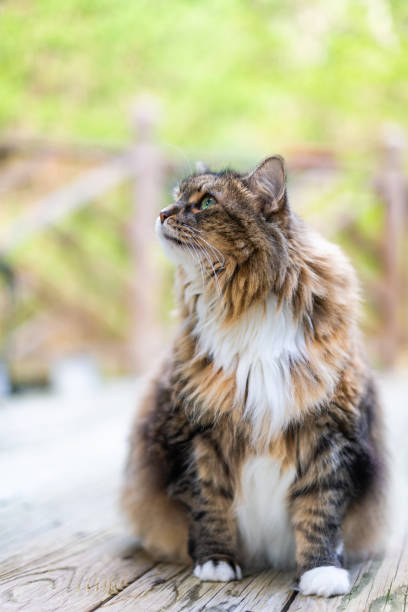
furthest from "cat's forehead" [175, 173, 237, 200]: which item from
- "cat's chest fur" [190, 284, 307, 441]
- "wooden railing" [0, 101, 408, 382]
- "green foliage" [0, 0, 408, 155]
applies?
"green foliage" [0, 0, 408, 155]

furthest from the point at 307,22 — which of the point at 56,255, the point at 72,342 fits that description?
the point at 72,342

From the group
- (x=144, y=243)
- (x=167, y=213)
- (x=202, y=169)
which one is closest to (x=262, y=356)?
(x=167, y=213)

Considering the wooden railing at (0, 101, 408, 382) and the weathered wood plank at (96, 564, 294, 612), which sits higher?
the wooden railing at (0, 101, 408, 382)

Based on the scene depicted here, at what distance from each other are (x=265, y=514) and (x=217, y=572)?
15 cm

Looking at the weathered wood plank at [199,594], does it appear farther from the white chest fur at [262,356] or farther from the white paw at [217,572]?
the white chest fur at [262,356]

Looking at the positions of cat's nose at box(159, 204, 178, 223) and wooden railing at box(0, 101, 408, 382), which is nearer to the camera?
cat's nose at box(159, 204, 178, 223)

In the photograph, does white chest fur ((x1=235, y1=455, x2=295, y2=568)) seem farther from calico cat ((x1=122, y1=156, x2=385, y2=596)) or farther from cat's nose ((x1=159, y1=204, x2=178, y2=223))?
cat's nose ((x1=159, y1=204, x2=178, y2=223))

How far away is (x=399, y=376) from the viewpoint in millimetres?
5020

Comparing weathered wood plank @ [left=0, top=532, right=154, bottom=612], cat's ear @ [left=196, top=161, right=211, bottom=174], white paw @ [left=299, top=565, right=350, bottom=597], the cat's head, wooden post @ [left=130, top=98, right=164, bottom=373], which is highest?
wooden post @ [left=130, top=98, right=164, bottom=373]

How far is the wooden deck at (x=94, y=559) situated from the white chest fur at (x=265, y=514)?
0.18ft

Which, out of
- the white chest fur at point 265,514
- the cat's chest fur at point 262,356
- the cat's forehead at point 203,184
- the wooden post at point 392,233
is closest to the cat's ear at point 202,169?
the cat's forehead at point 203,184

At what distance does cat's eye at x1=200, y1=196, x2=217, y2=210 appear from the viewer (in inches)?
58.2

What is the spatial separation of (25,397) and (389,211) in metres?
3.21

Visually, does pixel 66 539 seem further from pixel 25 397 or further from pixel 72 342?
pixel 72 342
